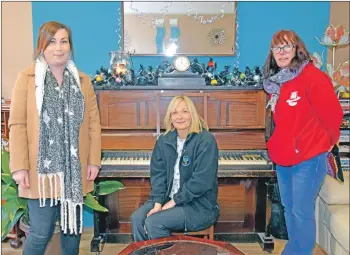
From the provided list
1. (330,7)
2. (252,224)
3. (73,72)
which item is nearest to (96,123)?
(73,72)

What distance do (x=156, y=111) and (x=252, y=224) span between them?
1.13 meters

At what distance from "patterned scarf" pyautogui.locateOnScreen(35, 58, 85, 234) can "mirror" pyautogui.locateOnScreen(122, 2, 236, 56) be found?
1.17 meters

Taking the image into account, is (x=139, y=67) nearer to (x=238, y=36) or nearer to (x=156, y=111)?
(x=156, y=111)

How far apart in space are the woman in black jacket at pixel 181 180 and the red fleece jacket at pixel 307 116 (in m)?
0.43

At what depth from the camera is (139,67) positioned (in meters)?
3.24

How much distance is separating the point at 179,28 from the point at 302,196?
66.3 inches

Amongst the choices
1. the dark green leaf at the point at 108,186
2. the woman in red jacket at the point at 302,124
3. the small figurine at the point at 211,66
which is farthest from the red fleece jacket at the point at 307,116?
the dark green leaf at the point at 108,186

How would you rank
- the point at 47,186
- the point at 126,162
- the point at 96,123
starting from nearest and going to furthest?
1. the point at 47,186
2. the point at 96,123
3. the point at 126,162

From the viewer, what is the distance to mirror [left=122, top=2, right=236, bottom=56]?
316 cm

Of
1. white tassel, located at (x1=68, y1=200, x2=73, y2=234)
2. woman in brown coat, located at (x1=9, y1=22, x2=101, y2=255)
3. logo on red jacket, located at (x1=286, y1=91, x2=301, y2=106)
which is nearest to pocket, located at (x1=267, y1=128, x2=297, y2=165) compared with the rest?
logo on red jacket, located at (x1=286, y1=91, x2=301, y2=106)

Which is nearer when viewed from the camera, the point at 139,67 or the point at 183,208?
the point at 183,208

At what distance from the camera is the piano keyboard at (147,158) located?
2689 mm

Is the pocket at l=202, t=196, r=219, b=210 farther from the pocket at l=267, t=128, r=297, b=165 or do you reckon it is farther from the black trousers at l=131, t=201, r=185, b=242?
the pocket at l=267, t=128, r=297, b=165

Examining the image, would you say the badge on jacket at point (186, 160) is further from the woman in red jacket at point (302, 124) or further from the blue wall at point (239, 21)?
the blue wall at point (239, 21)
